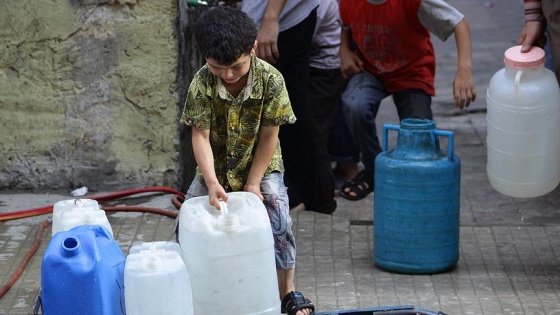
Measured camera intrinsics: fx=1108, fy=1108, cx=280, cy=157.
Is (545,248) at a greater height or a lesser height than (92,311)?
lesser

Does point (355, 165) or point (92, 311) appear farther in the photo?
point (355, 165)

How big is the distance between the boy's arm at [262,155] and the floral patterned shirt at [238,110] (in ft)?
0.08

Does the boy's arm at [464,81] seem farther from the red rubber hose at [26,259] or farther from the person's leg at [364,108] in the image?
the red rubber hose at [26,259]

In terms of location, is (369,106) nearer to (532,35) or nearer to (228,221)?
(532,35)

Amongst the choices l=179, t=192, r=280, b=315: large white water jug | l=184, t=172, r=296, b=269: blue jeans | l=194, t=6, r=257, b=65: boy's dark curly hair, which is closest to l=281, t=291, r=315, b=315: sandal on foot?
l=184, t=172, r=296, b=269: blue jeans

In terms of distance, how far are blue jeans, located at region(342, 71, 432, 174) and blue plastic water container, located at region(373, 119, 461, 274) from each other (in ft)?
2.37

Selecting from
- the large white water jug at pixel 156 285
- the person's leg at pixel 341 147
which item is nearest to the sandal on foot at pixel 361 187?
the person's leg at pixel 341 147

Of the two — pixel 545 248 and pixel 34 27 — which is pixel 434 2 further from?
pixel 34 27

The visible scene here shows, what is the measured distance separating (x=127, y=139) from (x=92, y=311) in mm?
2562

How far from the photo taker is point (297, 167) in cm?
593

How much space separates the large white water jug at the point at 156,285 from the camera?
11.9 feet

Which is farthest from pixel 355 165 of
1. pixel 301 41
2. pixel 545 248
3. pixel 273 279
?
pixel 273 279

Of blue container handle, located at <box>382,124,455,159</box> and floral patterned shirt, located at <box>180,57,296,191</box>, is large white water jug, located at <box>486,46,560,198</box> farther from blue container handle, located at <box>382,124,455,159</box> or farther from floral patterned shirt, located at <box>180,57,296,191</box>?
floral patterned shirt, located at <box>180,57,296,191</box>

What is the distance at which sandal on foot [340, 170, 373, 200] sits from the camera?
618 cm
